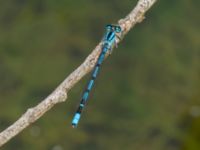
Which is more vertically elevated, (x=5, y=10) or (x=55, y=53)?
(x=5, y=10)

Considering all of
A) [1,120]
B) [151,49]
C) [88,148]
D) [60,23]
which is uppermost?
[60,23]

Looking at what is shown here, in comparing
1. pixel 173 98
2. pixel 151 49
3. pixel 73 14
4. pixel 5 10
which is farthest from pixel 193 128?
pixel 5 10

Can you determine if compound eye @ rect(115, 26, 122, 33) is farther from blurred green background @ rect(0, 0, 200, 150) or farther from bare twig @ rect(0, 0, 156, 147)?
blurred green background @ rect(0, 0, 200, 150)

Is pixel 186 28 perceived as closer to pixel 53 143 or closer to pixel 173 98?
pixel 173 98

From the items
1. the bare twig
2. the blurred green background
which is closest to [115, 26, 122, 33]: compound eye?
the bare twig

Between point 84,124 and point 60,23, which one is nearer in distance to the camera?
point 84,124

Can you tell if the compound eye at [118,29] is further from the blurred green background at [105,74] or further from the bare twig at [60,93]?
the blurred green background at [105,74]
